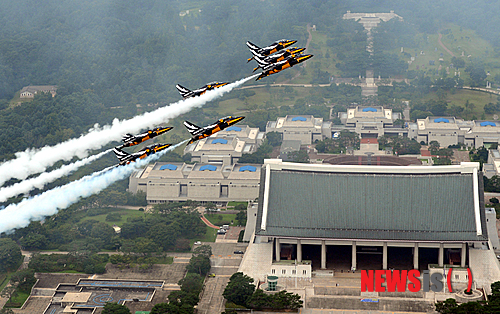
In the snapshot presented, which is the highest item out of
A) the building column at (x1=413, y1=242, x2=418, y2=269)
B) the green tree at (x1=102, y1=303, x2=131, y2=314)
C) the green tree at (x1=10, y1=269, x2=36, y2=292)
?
the building column at (x1=413, y1=242, x2=418, y2=269)

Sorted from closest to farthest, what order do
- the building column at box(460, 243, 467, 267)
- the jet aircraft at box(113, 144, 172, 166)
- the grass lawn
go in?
the jet aircraft at box(113, 144, 172, 166) → the building column at box(460, 243, 467, 267) → the grass lawn

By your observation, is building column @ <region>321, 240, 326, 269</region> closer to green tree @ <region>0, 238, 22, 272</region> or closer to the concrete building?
the concrete building

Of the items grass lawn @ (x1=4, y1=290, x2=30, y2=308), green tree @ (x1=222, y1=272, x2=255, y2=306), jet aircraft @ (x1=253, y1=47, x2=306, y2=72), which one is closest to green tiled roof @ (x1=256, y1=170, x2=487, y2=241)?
green tree @ (x1=222, y1=272, x2=255, y2=306)

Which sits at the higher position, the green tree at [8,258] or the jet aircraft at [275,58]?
the jet aircraft at [275,58]

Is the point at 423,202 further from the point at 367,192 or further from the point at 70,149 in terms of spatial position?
the point at 70,149

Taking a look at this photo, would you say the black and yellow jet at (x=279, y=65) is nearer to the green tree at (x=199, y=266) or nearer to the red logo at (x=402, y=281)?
the red logo at (x=402, y=281)

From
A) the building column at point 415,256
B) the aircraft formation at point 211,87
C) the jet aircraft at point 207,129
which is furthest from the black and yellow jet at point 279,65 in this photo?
the building column at point 415,256

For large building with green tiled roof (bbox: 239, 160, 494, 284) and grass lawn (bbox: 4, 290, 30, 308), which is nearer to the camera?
large building with green tiled roof (bbox: 239, 160, 494, 284)

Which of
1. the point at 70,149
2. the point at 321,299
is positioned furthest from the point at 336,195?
the point at 70,149

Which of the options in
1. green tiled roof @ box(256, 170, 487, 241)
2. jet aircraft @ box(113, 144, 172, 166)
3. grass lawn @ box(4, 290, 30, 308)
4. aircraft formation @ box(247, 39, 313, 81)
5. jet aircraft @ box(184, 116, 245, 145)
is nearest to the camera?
aircraft formation @ box(247, 39, 313, 81)
